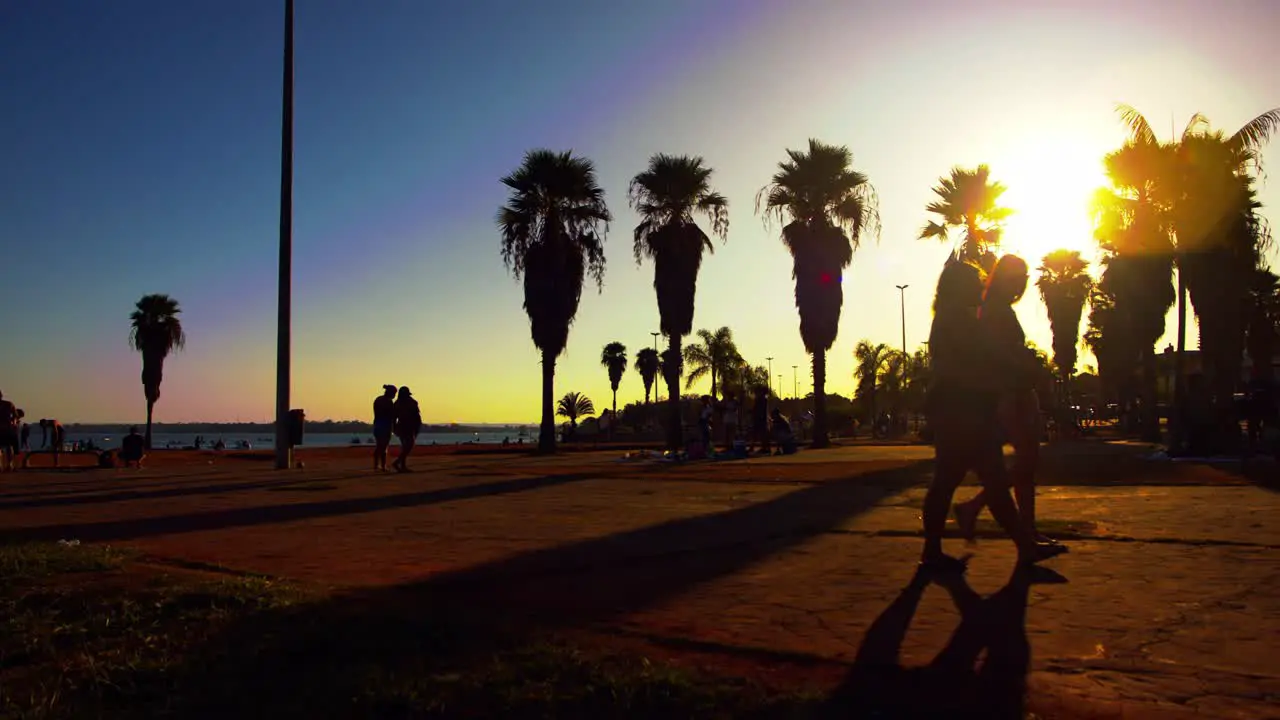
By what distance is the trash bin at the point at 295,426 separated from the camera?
60.2ft

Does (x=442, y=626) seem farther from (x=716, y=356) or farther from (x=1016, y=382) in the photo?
(x=716, y=356)

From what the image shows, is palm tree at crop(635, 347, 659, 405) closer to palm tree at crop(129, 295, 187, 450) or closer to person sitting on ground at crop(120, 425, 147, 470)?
palm tree at crop(129, 295, 187, 450)

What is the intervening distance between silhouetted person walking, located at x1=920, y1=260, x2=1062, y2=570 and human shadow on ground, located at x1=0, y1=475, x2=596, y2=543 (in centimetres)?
596

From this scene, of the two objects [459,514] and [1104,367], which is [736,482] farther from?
[1104,367]

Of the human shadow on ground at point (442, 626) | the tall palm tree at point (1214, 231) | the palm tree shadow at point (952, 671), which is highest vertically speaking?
the tall palm tree at point (1214, 231)

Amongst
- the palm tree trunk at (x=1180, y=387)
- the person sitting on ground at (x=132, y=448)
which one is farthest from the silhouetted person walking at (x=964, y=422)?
the person sitting on ground at (x=132, y=448)

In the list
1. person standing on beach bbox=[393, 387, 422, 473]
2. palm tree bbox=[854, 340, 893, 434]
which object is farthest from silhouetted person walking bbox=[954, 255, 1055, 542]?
palm tree bbox=[854, 340, 893, 434]

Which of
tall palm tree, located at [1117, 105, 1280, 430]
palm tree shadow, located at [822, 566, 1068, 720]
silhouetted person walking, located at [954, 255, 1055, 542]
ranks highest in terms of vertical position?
tall palm tree, located at [1117, 105, 1280, 430]

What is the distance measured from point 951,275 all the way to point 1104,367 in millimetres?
71654

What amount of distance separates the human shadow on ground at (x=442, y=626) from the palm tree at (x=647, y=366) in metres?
92.5

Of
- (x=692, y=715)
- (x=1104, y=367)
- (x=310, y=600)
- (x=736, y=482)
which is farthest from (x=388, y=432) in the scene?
(x=1104, y=367)

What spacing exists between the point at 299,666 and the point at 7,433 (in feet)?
62.0

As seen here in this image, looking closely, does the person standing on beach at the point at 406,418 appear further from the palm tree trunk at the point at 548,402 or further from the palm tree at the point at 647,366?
the palm tree at the point at 647,366

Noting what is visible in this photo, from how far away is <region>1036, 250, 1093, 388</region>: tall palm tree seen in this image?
189ft
